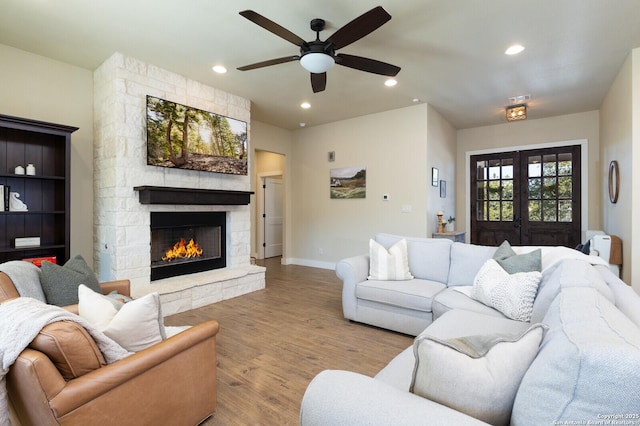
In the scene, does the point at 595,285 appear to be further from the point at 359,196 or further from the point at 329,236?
the point at 329,236

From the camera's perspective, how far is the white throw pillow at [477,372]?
35.2 inches

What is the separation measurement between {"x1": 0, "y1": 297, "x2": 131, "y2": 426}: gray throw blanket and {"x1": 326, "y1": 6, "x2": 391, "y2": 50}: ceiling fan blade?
2.43 metres

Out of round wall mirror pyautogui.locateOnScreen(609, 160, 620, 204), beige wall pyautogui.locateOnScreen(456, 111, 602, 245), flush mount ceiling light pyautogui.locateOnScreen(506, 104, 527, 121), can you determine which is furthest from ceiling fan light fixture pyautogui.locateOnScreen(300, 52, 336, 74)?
beige wall pyautogui.locateOnScreen(456, 111, 602, 245)

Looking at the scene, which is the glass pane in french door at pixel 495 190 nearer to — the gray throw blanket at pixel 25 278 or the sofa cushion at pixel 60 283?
the sofa cushion at pixel 60 283

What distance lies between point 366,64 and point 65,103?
346cm

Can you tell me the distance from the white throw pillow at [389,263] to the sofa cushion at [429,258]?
0.30ft

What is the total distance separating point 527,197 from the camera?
6.17m

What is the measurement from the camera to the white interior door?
25.2 ft

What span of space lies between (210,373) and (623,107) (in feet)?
16.8

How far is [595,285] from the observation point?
144 centimetres

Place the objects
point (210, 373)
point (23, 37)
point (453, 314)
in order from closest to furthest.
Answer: point (210, 373) < point (453, 314) < point (23, 37)

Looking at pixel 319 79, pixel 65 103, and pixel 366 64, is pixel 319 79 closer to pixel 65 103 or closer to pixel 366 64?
pixel 366 64

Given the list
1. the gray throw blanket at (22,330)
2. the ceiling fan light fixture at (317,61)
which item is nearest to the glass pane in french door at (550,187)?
the ceiling fan light fixture at (317,61)

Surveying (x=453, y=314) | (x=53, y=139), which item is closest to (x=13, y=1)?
(x=53, y=139)
